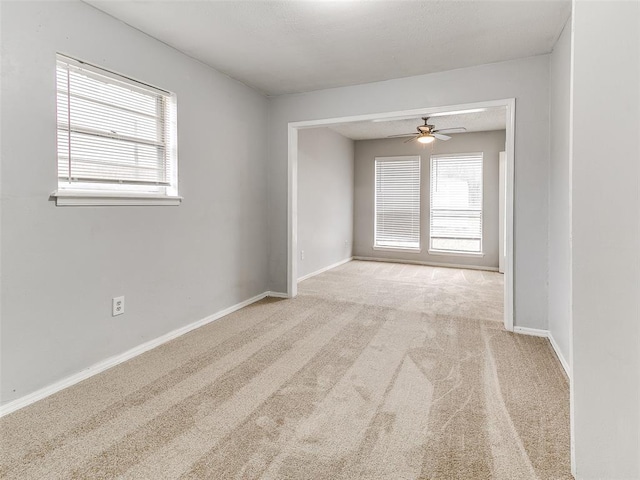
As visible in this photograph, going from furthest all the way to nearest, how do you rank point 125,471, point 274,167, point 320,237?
point 320,237 → point 274,167 → point 125,471

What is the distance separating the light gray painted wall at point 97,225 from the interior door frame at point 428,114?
66cm

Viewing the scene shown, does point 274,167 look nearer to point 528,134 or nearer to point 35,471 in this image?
point 528,134

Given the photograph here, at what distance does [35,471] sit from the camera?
1457 mm

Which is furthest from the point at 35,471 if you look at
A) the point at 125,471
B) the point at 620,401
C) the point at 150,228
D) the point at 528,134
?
the point at 528,134

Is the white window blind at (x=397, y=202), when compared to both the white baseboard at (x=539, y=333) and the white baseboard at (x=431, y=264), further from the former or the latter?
the white baseboard at (x=539, y=333)

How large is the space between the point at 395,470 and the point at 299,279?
3.95 metres

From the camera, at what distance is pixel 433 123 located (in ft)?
18.4

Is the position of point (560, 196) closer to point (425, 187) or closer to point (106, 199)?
point (106, 199)

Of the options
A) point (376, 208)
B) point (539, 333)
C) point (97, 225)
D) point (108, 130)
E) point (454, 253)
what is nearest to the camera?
point (97, 225)

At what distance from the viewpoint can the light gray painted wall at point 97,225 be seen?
1.94 meters

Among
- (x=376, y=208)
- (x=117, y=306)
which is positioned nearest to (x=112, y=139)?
(x=117, y=306)

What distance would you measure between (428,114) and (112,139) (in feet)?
9.20

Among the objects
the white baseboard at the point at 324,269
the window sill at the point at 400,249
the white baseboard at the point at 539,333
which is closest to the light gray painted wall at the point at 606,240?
the white baseboard at the point at 539,333

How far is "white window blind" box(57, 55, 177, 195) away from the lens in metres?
2.22
